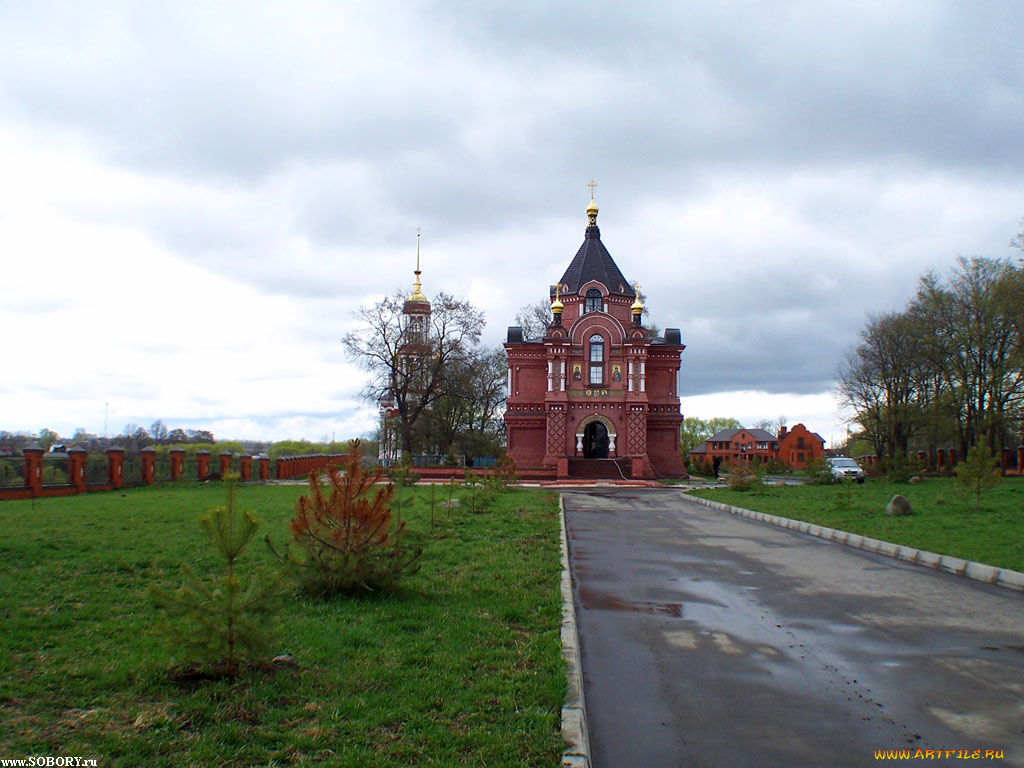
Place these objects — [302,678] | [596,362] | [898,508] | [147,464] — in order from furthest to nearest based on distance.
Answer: [596,362]
[147,464]
[898,508]
[302,678]

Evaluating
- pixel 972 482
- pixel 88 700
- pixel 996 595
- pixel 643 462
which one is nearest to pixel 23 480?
pixel 88 700

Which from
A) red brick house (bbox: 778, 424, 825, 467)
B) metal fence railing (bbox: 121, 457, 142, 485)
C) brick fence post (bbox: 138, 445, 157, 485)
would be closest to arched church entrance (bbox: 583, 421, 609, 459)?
brick fence post (bbox: 138, 445, 157, 485)

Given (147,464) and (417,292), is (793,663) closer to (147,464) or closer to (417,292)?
(147,464)

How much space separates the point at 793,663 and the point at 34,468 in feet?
76.9

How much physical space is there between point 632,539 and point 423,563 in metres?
5.43

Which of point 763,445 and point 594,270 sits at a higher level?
point 594,270

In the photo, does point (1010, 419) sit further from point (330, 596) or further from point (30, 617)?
point (30, 617)

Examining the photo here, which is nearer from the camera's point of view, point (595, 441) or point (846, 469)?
point (846, 469)

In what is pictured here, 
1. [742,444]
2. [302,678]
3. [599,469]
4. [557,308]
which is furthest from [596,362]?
[742,444]

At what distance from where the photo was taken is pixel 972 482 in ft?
56.7

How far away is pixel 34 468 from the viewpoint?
22219 millimetres

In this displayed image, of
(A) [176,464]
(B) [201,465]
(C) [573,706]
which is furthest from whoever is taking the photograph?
(B) [201,465]

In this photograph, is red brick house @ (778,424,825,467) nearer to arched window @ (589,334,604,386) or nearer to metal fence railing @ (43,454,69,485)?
arched window @ (589,334,604,386)

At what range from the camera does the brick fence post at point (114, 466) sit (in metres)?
25.8
